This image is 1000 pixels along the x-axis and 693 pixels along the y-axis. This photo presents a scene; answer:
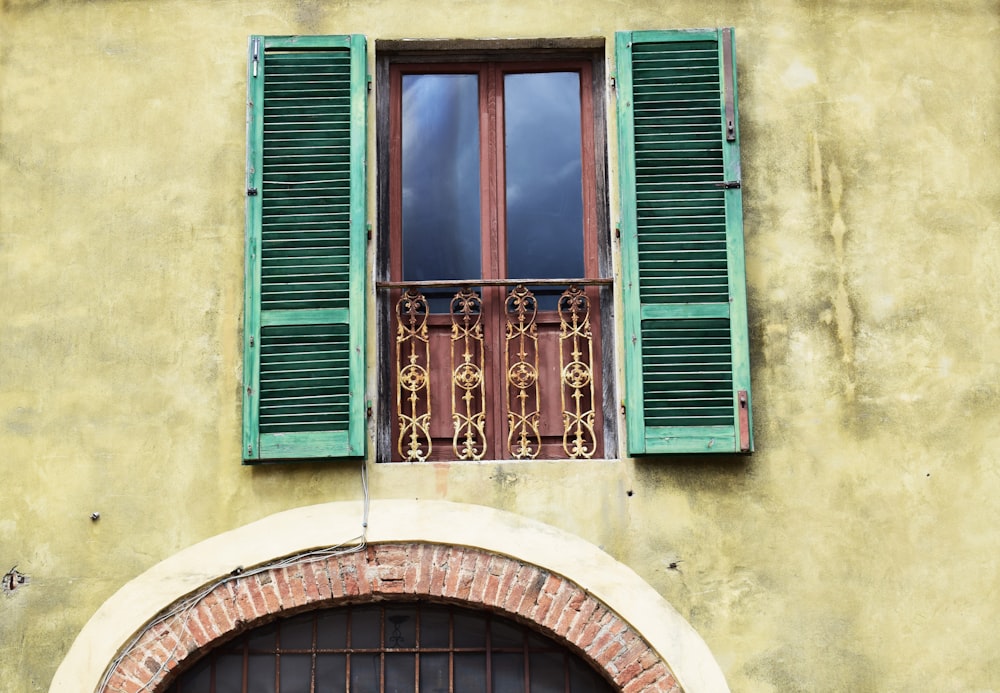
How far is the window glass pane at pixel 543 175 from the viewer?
23.4 ft

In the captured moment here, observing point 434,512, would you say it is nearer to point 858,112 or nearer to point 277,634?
point 277,634

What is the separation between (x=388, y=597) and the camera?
6547 millimetres

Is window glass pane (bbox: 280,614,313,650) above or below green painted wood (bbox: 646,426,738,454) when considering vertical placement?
below

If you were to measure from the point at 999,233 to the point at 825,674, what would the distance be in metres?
2.24

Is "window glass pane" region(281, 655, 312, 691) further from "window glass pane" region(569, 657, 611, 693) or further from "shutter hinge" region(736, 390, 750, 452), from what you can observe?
"shutter hinge" region(736, 390, 750, 452)

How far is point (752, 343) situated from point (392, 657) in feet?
7.19

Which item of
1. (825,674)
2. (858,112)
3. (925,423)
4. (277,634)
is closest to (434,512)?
(277,634)

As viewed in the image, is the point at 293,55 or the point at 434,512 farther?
the point at 293,55

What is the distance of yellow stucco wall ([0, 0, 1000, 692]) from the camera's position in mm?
6523

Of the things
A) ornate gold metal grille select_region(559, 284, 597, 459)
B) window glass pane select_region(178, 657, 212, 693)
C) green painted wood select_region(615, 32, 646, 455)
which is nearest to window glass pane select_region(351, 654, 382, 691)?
window glass pane select_region(178, 657, 212, 693)

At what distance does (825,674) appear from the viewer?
642 cm

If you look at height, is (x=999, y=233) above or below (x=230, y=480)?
above

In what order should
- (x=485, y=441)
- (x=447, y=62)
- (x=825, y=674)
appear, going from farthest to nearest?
(x=447, y=62) < (x=485, y=441) < (x=825, y=674)

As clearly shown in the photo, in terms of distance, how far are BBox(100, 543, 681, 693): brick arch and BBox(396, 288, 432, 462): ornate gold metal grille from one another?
21.2 inches
